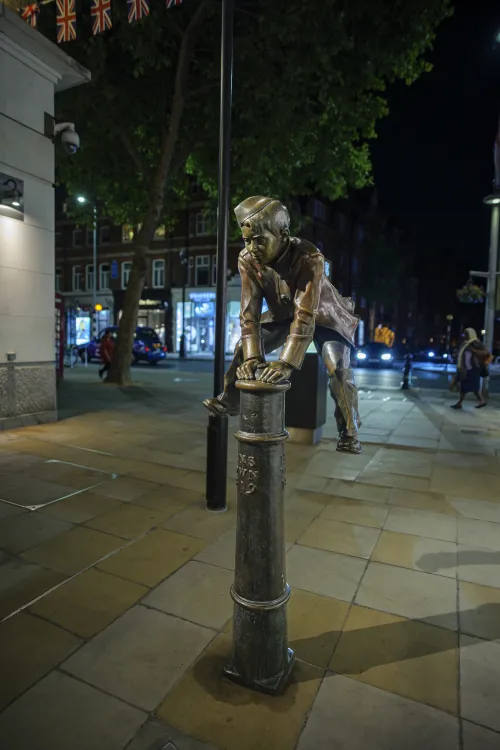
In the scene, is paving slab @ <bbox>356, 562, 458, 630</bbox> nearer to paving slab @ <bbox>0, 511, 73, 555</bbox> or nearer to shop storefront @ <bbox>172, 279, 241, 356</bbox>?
paving slab @ <bbox>0, 511, 73, 555</bbox>

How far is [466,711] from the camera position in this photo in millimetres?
2166

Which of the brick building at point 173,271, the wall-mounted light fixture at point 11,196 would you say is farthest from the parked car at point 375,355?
the wall-mounted light fixture at point 11,196

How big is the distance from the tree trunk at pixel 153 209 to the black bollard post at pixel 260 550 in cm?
1285

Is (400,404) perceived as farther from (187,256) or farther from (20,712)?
(187,256)

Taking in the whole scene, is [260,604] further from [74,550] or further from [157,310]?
[157,310]

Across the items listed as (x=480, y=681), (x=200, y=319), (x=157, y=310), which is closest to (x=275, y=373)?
(x=480, y=681)

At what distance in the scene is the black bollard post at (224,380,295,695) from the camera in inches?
86.5

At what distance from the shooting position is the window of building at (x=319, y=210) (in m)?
38.4

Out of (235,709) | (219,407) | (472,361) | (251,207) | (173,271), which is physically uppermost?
(173,271)

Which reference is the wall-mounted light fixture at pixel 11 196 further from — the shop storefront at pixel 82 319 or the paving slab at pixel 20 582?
the shop storefront at pixel 82 319

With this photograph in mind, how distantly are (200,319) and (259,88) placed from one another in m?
27.8

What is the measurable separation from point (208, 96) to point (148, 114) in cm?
213

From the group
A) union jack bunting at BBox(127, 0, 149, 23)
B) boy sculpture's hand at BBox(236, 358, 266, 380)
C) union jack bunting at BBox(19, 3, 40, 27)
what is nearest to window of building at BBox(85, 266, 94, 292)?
union jack bunting at BBox(19, 3, 40, 27)

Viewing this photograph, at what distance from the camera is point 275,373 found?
7.23ft
